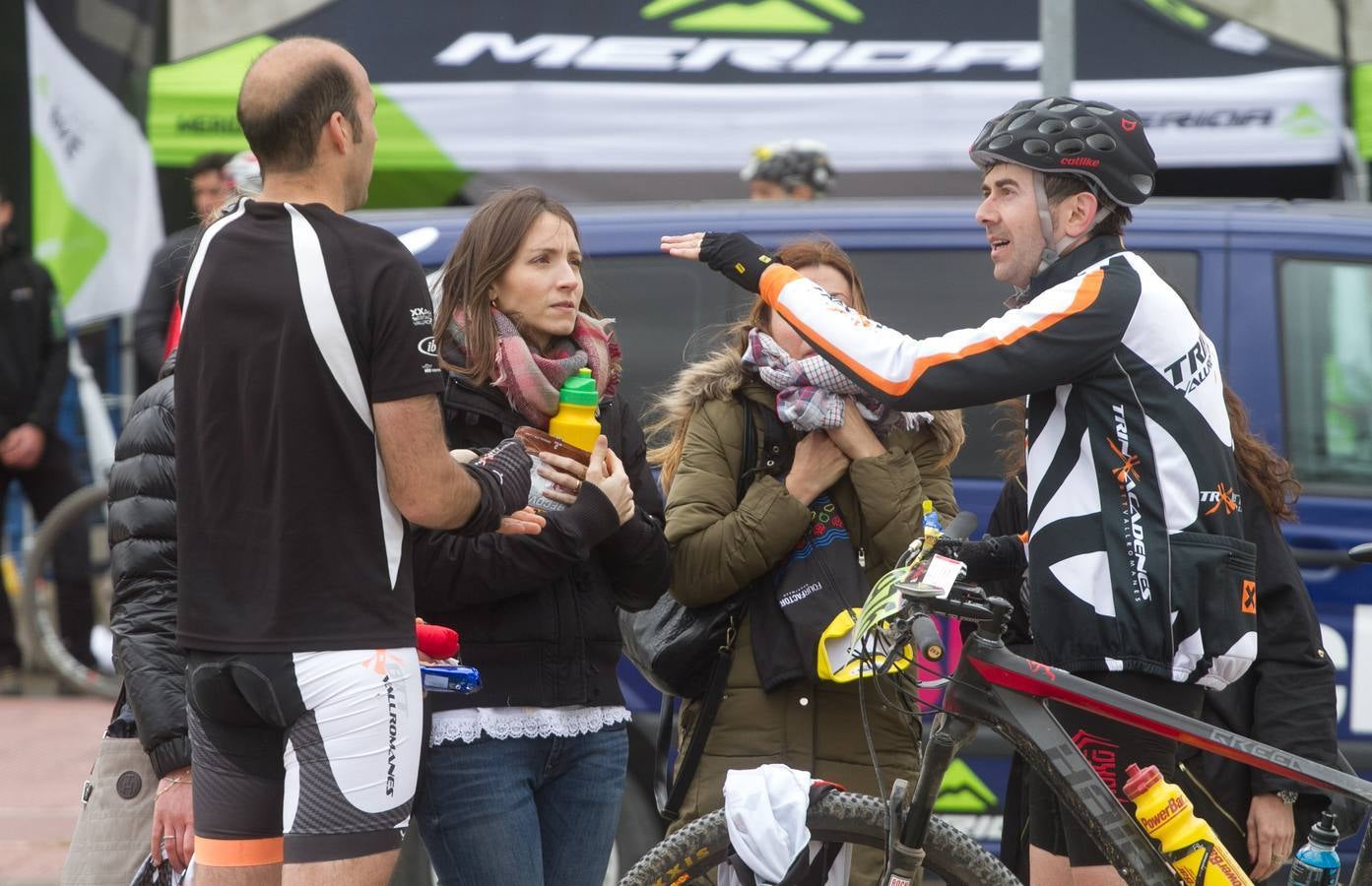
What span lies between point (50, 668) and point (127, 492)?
209 inches

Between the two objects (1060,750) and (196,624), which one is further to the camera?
(1060,750)

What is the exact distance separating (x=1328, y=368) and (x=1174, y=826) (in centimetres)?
204

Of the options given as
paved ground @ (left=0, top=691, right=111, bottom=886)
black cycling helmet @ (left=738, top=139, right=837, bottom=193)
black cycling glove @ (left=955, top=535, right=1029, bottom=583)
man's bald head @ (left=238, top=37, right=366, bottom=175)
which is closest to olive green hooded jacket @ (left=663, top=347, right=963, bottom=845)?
black cycling glove @ (left=955, top=535, right=1029, bottom=583)

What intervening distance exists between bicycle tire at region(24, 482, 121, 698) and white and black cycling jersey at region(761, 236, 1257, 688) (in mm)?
5305

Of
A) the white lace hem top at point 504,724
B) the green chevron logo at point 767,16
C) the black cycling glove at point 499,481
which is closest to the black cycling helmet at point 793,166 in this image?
the green chevron logo at point 767,16

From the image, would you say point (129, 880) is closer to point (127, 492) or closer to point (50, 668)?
point (127, 492)

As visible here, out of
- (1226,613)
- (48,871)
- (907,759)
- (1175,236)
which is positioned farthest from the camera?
(48,871)

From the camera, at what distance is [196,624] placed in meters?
2.54

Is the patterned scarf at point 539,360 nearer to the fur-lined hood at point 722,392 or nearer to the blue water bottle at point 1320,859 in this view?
the fur-lined hood at point 722,392

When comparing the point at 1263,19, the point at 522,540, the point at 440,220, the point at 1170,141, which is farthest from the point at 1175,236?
the point at 1263,19

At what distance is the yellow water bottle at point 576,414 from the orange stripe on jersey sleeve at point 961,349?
405 millimetres

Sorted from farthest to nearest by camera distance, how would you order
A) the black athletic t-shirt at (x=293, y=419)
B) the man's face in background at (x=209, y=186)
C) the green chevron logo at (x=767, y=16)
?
the green chevron logo at (x=767, y=16), the man's face in background at (x=209, y=186), the black athletic t-shirt at (x=293, y=419)

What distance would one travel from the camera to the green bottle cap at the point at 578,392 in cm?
300

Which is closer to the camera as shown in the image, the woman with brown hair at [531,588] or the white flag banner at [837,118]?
the woman with brown hair at [531,588]
